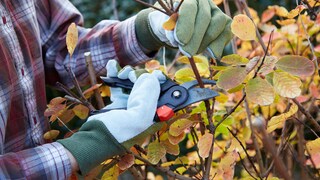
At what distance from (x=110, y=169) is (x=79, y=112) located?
17 centimetres

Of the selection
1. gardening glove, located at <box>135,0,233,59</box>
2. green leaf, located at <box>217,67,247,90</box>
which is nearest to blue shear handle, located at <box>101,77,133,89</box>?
gardening glove, located at <box>135,0,233,59</box>

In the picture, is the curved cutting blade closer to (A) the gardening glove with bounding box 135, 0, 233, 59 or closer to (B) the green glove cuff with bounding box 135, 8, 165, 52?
(A) the gardening glove with bounding box 135, 0, 233, 59

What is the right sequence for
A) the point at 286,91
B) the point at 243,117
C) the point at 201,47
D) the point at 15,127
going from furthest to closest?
the point at 243,117 → the point at 15,127 → the point at 201,47 → the point at 286,91

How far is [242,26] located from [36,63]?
1.77 feet

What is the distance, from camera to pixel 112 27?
5.67 feet

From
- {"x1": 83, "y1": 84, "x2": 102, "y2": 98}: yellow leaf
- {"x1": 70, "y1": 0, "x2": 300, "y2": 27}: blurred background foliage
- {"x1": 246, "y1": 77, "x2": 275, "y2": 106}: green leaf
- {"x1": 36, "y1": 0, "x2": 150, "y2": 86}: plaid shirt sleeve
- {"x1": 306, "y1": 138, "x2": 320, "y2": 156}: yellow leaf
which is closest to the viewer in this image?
{"x1": 246, "y1": 77, "x2": 275, "y2": 106}: green leaf

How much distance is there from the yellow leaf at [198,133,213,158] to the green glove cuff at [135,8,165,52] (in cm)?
34

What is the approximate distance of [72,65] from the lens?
1.71 m

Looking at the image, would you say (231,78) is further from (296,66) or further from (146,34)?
(146,34)

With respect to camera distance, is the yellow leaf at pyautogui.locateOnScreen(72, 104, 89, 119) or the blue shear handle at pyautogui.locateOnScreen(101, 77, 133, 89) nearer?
the blue shear handle at pyautogui.locateOnScreen(101, 77, 133, 89)

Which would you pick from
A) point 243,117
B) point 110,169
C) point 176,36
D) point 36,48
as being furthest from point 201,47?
point 243,117

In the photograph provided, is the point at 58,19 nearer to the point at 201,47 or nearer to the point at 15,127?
the point at 15,127

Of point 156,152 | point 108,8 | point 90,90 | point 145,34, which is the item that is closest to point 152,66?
point 145,34

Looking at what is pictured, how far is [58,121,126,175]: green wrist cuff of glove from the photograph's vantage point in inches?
49.9
